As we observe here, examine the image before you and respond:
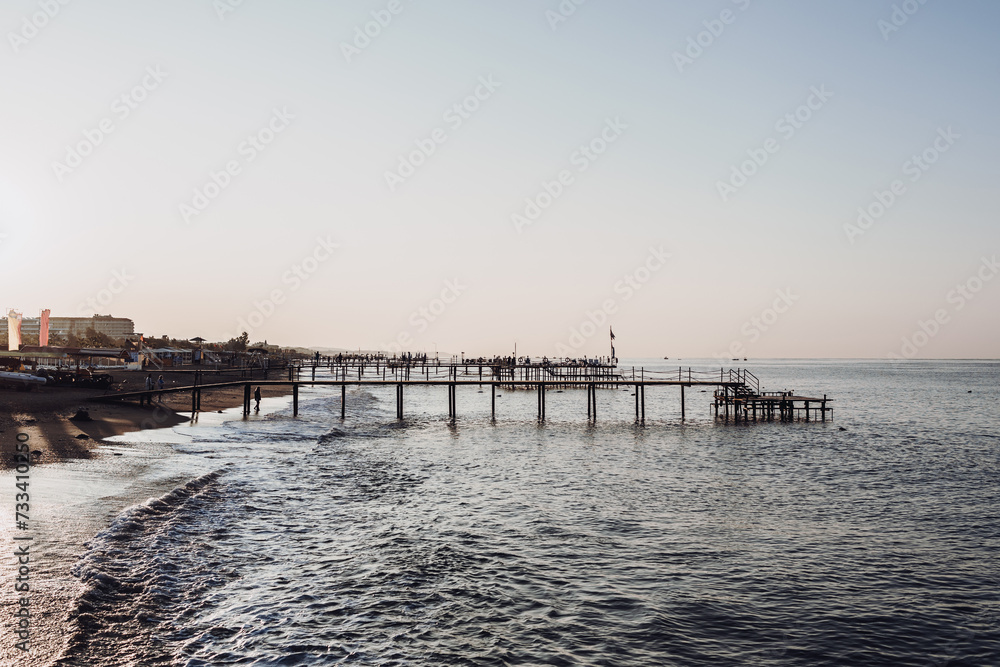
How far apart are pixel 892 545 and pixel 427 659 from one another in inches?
526

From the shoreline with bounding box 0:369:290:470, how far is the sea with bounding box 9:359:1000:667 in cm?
140

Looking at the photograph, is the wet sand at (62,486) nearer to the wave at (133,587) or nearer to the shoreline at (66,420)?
the shoreline at (66,420)

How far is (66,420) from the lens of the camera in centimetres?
3002

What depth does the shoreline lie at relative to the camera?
2242 cm

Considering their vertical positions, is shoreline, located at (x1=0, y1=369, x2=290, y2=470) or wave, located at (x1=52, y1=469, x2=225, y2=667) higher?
shoreline, located at (x1=0, y1=369, x2=290, y2=470)

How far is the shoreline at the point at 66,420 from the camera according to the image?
22422 millimetres

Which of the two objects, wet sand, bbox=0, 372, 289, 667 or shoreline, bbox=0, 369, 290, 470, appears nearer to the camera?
wet sand, bbox=0, 372, 289, 667

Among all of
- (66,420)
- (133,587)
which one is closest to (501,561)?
(133,587)

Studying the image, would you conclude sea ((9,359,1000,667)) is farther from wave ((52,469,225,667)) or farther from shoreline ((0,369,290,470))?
shoreline ((0,369,290,470))

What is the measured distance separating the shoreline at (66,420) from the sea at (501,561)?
1.40 metres

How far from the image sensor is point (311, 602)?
11594 millimetres

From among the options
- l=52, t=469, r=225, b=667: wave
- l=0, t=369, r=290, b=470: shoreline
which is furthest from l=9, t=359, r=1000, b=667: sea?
l=0, t=369, r=290, b=470: shoreline

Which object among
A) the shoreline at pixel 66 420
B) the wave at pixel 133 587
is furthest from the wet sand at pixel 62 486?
the wave at pixel 133 587

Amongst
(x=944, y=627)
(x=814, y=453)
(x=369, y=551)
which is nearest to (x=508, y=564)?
(x=369, y=551)
